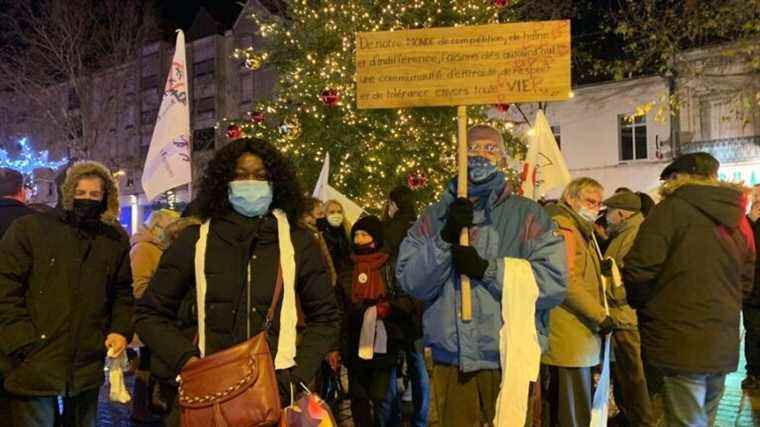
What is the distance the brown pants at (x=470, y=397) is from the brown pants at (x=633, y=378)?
3.03 meters

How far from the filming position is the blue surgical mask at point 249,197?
3303 millimetres

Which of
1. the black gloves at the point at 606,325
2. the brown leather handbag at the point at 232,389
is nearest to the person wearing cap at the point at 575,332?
the black gloves at the point at 606,325

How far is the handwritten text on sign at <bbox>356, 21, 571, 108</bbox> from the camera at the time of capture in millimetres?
4125

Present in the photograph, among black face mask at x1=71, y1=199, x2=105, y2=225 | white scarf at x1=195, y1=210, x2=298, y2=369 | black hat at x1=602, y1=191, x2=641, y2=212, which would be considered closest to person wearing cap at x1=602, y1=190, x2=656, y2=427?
black hat at x1=602, y1=191, x2=641, y2=212

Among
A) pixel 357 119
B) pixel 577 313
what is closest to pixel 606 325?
pixel 577 313

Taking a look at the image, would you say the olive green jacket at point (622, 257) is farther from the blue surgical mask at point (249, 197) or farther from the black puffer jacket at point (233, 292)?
the blue surgical mask at point (249, 197)

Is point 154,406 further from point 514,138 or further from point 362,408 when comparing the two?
point 514,138

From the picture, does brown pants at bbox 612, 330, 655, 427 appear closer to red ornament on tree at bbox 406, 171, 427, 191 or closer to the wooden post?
the wooden post

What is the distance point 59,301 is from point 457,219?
2438 millimetres

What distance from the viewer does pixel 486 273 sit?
3570 mm

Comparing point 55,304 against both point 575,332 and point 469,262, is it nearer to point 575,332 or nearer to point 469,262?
point 469,262

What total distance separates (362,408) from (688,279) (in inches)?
124

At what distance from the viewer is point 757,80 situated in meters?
21.5

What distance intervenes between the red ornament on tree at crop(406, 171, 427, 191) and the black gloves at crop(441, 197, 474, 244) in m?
10.1
